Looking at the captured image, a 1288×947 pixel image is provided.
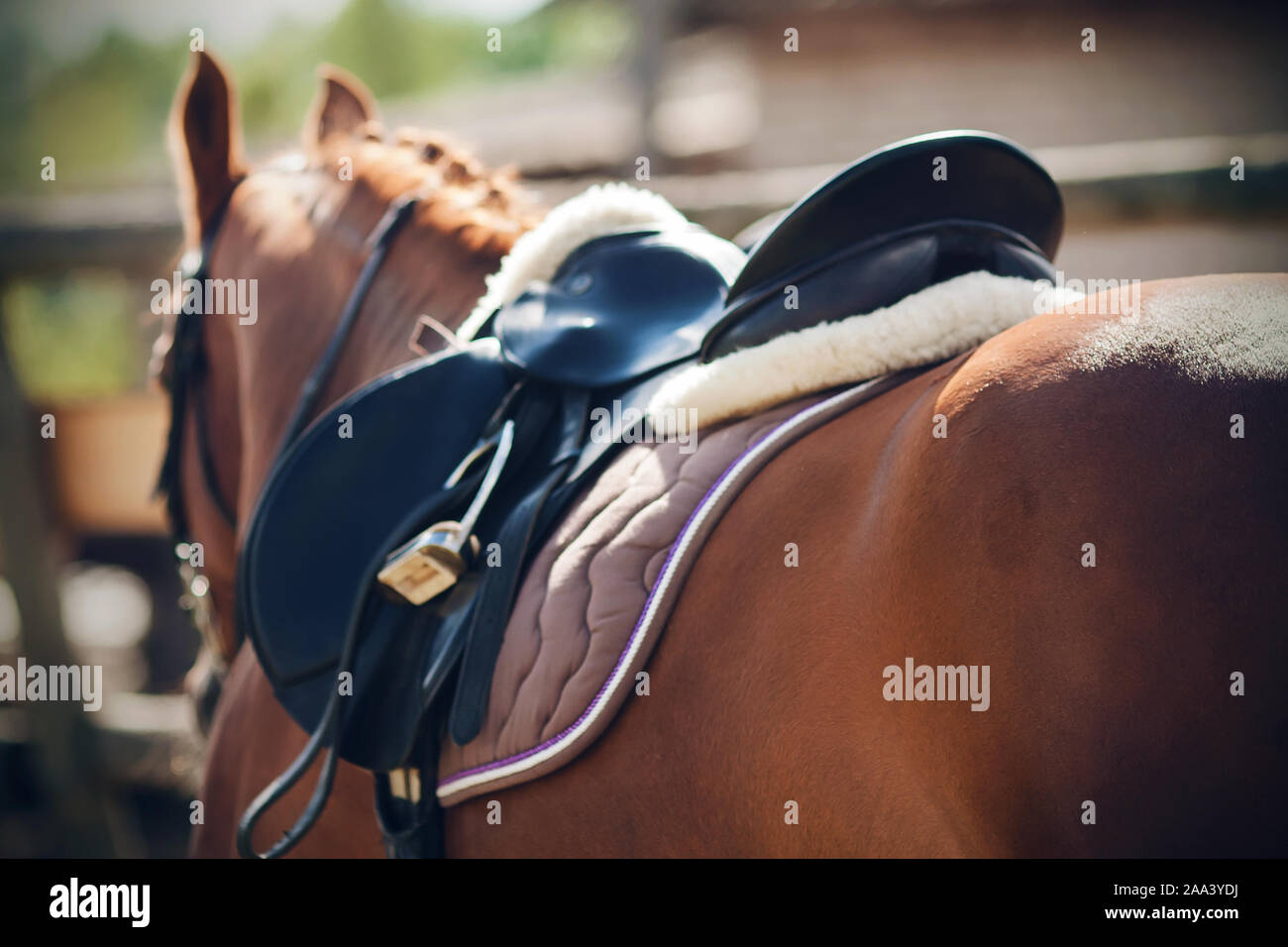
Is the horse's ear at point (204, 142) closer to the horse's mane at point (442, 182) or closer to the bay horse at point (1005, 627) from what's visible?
the horse's mane at point (442, 182)

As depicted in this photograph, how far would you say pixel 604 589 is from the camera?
41.6 inches

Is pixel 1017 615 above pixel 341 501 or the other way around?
the other way around

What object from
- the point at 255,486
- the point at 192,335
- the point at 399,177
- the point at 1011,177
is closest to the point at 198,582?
the point at 255,486

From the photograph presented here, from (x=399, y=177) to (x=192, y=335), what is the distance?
0.52 meters

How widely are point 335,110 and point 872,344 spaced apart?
51.7 inches

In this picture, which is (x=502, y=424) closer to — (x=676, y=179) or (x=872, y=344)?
(x=872, y=344)

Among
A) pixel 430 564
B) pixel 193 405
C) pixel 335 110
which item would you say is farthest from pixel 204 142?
pixel 430 564

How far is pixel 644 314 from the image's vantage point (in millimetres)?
1307

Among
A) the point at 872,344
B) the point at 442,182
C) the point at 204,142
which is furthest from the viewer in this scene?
the point at 204,142

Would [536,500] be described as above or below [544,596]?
above

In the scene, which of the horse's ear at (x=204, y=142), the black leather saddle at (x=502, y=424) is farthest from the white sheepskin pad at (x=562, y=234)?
the horse's ear at (x=204, y=142)

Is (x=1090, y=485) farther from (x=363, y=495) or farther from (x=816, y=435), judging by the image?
(x=363, y=495)

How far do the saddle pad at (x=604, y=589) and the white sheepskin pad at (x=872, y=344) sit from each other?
2 cm

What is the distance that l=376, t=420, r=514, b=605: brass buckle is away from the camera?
1161mm
